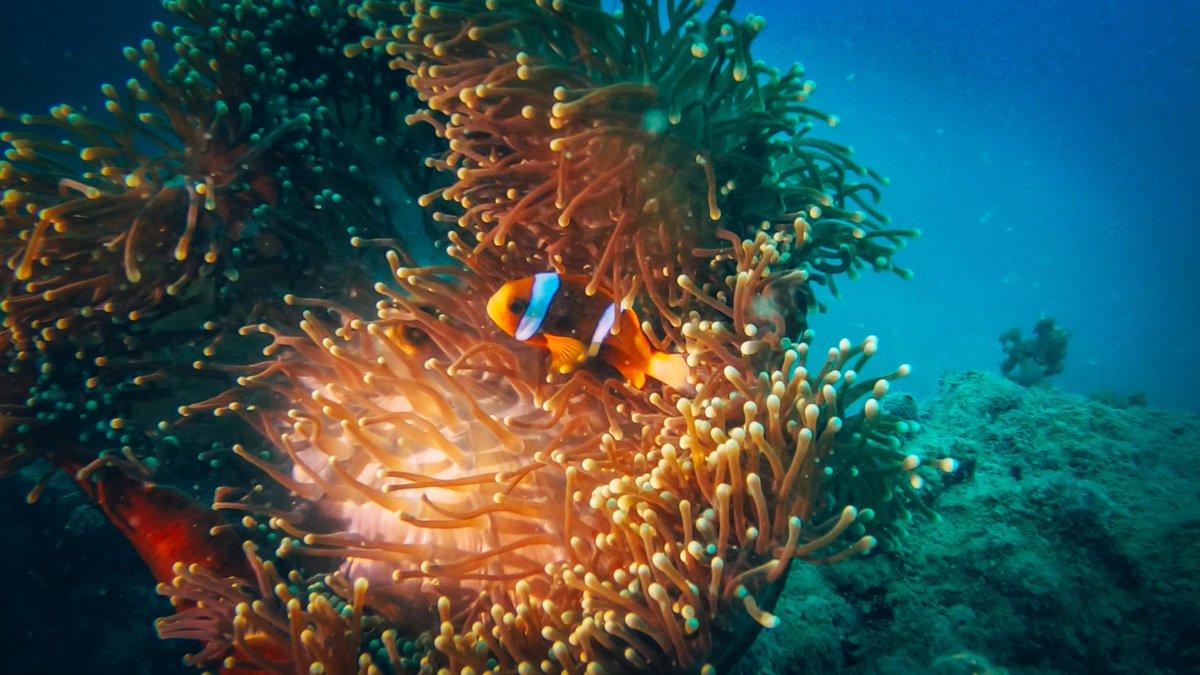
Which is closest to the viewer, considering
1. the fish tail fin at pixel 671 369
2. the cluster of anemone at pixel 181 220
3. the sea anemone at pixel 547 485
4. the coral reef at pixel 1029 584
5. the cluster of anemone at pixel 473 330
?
the sea anemone at pixel 547 485

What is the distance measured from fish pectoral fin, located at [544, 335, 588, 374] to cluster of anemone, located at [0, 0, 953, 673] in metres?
0.15

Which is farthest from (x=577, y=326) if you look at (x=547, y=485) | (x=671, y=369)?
(x=547, y=485)

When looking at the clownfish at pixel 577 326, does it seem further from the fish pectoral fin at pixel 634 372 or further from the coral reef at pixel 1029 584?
the coral reef at pixel 1029 584

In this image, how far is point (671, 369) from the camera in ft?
8.02

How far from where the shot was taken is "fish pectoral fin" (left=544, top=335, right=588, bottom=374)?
7.72ft

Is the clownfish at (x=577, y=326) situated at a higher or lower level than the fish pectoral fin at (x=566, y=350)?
higher

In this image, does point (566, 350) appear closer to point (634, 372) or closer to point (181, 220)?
point (634, 372)

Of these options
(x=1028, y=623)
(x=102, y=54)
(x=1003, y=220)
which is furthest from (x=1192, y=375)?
(x=102, y=54)

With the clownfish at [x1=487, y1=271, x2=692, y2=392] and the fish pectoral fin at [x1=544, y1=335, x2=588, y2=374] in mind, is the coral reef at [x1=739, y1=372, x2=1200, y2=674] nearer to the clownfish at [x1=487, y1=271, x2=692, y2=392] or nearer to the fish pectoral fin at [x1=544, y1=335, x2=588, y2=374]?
the clownfish at [x1=487, y1=271, x2=692, y2=392]

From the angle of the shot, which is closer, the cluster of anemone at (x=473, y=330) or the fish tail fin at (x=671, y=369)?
the cluster of anemone at (x=473, y=330)

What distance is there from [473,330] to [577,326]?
2.38 ft

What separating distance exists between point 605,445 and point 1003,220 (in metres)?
97.6

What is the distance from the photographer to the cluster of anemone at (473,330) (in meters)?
2.09

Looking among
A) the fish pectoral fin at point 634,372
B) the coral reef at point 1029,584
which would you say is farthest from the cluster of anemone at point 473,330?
the coral reef at point 1029,584
